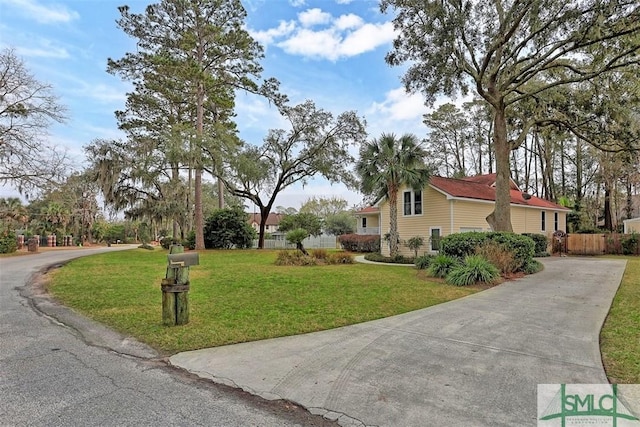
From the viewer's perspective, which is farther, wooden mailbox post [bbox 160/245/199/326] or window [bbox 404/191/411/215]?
window [bbox 404/191/411/215]

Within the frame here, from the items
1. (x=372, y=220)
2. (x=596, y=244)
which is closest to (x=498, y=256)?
(x=596, y=244)

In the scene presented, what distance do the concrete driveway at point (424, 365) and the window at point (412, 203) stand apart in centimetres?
1299

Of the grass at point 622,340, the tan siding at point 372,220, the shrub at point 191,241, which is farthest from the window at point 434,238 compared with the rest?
the shrub at point 191,241

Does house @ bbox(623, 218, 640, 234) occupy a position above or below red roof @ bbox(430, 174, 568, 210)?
below

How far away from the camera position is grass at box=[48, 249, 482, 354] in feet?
16.0

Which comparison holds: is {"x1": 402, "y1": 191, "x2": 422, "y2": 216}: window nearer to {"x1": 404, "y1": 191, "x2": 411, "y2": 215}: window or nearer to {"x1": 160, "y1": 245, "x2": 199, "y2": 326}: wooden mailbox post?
{"x1": 404, "y1": 191, "x2": 411, "y2": 215}: window

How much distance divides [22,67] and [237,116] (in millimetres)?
12288

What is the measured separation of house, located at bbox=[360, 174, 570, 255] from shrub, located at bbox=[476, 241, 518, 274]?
601 cm

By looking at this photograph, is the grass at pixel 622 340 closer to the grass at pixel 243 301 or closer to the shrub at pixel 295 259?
the grass at pixel 243 301

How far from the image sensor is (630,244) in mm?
19078

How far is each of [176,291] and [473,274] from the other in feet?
24.0

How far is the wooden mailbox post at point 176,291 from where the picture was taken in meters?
5.09

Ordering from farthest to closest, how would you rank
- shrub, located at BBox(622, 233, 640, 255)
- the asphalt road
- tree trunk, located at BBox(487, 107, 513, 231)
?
shrub, located at BBox(622, 233, 640, 255)
tree trunk, located at BBox(487, 107, 513, 231)
the asphalt road

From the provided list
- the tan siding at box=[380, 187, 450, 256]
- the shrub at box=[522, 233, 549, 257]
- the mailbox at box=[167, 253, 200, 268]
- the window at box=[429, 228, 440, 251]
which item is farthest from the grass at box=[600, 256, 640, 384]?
the shrub at box=[522, 233, 549, 257]
